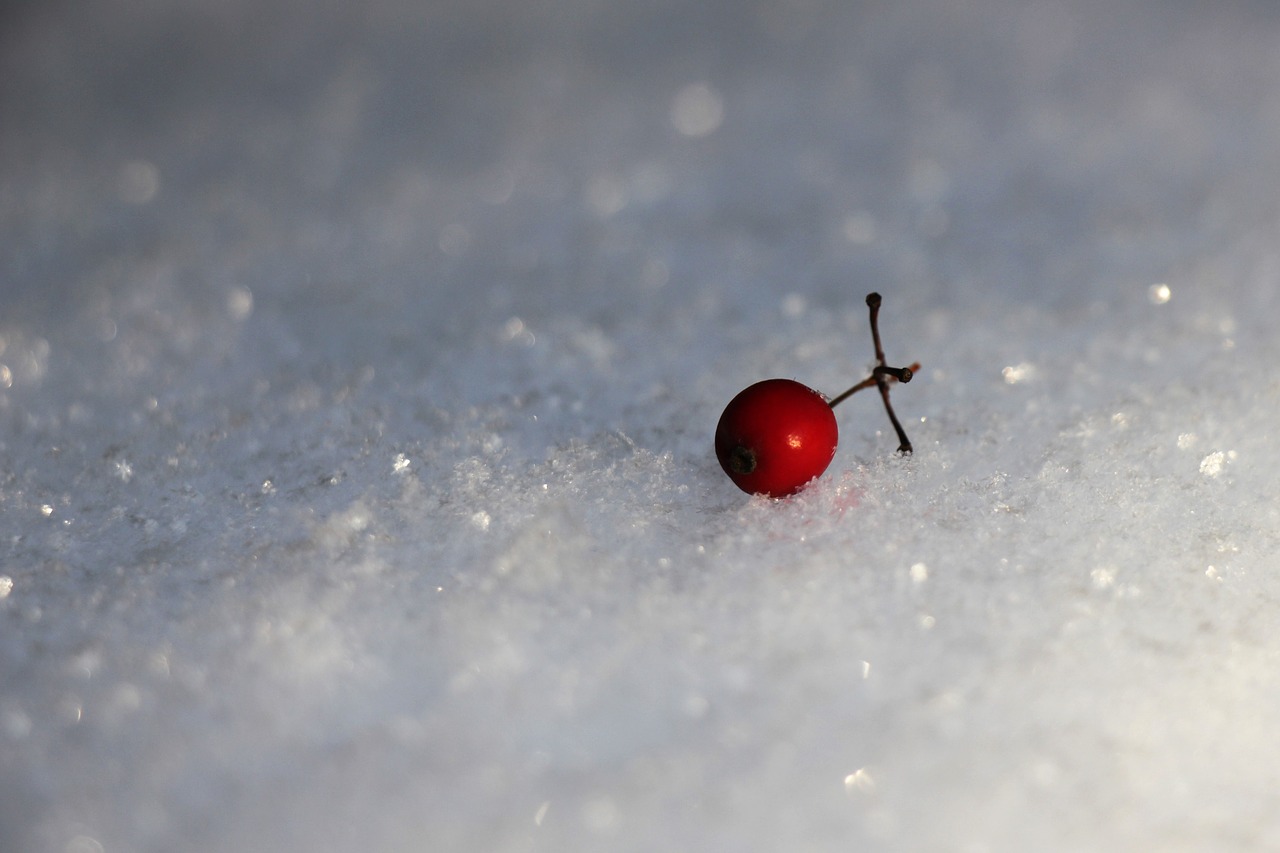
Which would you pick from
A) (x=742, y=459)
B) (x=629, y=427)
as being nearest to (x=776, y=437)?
(x=742, y=459)

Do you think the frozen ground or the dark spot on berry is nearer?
the frozen ground

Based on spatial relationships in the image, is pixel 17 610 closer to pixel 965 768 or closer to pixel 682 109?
pixel 965 768

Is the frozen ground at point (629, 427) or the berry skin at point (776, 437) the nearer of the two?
the frozen ground at point (629, 427)

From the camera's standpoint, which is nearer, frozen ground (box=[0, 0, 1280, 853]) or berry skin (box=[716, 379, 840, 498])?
frozen ground (box=[0, 0, 1280, 853])

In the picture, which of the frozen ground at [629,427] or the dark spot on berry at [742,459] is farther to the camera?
the dark spot on berry at [742,459]
